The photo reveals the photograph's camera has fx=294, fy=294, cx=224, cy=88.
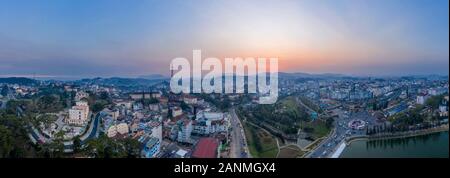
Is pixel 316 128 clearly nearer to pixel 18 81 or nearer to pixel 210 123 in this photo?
pixel 210 123

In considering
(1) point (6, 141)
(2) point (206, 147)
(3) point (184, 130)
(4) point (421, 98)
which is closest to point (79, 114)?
(1) point (6, 141)

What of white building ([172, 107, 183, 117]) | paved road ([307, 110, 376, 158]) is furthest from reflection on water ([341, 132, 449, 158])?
white building ([172, 107, 183, 117])

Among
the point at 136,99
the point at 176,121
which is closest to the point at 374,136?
the point at 176,121

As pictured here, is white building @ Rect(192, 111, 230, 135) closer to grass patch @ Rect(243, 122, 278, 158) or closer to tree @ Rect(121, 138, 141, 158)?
grass patch @ Rect(243, 122, 278, 158)

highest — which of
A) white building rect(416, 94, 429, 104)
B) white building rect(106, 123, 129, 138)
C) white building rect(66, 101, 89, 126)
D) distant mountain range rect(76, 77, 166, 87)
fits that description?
distant mountain range rect(76, 77, 166, 87)

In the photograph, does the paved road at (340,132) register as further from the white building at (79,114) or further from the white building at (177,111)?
the white building at (79,114)
